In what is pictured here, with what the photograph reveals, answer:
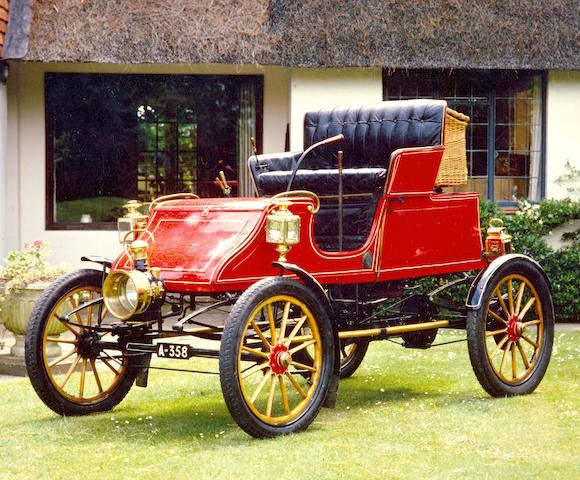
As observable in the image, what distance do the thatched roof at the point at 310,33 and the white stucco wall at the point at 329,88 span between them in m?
0.30

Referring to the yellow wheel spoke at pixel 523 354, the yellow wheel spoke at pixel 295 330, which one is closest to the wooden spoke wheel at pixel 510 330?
the yellow wheel spoke at pixel 523 354

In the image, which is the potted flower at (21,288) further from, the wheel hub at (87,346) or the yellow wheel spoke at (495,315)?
the yellow wheel spoke at (495,315)

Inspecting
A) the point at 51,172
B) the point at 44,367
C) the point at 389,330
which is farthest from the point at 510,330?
the point at 51,172

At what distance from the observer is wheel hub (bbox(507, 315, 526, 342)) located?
7.57 m

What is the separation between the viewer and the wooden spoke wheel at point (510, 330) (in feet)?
23.6

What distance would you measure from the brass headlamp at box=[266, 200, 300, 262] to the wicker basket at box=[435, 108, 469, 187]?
1708 millimetres

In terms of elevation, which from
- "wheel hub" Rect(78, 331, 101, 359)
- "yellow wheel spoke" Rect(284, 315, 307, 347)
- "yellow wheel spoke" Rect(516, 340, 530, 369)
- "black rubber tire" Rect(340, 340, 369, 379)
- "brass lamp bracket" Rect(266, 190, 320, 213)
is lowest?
"black rubber tire" Rect(340, 340, 369, 379)

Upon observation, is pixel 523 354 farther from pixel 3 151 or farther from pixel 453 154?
pixel 3 151

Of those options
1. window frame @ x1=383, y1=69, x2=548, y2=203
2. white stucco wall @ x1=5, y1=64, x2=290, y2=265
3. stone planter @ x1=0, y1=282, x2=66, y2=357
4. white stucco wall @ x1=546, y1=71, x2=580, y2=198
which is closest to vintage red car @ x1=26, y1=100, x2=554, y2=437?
stone planter @ x1=0, y1=282, x2=66, y2=357

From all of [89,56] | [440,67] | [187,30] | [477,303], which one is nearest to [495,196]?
[440,67]

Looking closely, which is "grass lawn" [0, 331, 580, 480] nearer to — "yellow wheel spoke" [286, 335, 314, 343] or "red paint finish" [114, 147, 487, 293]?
"yellow wheel spoke" [286, 335, 314, 343]

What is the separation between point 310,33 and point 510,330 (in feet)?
18.4

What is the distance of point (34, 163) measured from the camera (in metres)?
12.9

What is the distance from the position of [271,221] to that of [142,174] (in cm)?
722
